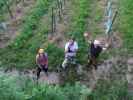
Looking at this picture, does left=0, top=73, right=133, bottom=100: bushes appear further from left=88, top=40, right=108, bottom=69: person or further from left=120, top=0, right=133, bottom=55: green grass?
left=120, top=0, right=133, bottom=55: green grass

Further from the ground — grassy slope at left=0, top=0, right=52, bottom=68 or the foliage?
grassy slope at left=0, top=0, right=52, bottom=68

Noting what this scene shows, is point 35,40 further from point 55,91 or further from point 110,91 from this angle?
point 55,91

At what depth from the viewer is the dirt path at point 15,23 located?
58.2 feet

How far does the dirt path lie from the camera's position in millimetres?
17750

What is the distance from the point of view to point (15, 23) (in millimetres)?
18672

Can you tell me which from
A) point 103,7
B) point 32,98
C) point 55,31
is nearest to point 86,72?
point 55,31

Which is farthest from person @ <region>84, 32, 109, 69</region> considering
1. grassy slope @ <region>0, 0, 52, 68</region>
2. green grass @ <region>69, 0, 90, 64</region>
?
grassy slope @ <region>0, 0, 52, 68</region>

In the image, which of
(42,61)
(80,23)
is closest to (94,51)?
(42,61)

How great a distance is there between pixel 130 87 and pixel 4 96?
246 inches

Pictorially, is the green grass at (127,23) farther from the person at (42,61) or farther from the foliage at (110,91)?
the person at (42,61)

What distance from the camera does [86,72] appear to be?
15805 mm

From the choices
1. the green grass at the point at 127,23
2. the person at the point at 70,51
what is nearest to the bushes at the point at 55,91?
the person at the point at 70,51

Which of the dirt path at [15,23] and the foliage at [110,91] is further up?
the dirt path at [15,23]

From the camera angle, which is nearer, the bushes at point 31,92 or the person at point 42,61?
the bushes at point 31,92
